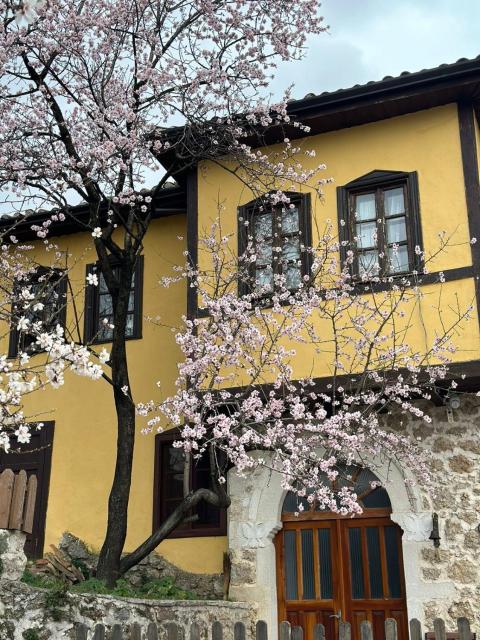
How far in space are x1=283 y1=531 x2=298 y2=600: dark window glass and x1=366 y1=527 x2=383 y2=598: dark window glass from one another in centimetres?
90

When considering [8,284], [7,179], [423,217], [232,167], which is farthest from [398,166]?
[8,284]

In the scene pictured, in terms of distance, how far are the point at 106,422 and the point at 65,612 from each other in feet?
15.3

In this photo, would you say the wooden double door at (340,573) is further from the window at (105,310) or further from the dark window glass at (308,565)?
the window at (105,310)

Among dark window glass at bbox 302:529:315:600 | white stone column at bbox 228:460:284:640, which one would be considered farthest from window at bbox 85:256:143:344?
dark window glass at bbox 302:529:315:600

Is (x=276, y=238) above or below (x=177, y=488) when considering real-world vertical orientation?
above

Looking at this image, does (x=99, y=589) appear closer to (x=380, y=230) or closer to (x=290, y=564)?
(x=290, y=564)

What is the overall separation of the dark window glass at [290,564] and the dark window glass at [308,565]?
111 mm

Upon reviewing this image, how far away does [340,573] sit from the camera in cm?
916

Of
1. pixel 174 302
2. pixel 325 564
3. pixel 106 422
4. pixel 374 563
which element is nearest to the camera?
pixel 374 563

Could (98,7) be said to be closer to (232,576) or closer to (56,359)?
(56,359)

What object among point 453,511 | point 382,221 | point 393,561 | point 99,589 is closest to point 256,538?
point 393,561

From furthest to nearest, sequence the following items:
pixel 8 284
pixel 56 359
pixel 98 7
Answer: pixel 8 284 < pixel 98 7 < pixel 56 359

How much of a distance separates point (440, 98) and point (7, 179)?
5422 mm

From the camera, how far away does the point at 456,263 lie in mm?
8742
